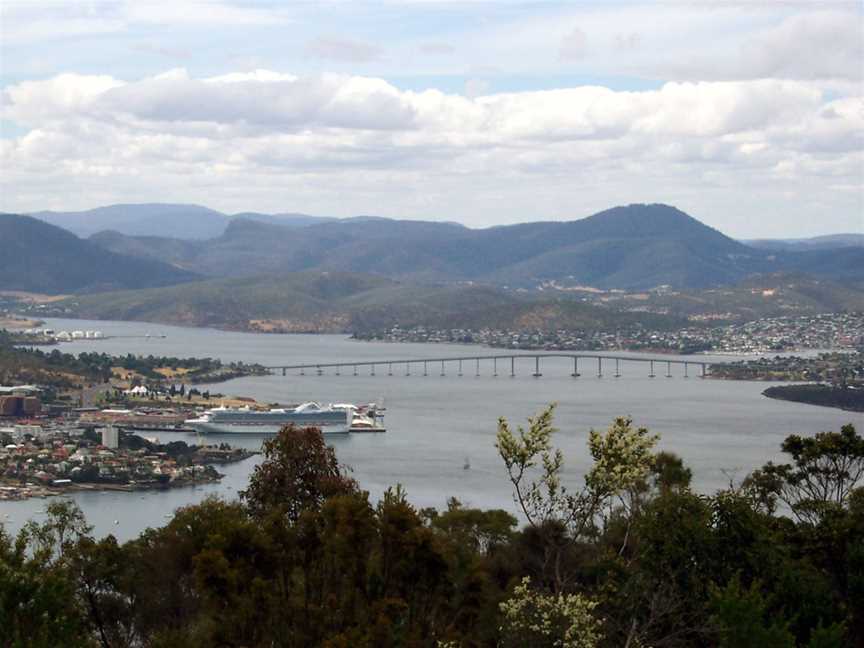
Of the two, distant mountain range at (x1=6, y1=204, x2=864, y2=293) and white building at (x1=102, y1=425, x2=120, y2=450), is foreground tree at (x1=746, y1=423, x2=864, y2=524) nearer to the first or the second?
white building at (x1=102, y1=425, x2=120, y2=450)

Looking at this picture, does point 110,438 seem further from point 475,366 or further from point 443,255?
point 443,255

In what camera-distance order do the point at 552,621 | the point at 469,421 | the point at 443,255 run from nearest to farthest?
the point at 552,621 < the point at 469,421 < the point at 443,255

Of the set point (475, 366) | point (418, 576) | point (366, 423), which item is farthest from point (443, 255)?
point (418, 576)

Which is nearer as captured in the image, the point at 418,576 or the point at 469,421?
the point at 418,576

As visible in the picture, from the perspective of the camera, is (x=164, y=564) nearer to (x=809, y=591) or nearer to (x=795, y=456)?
(x=809, y=591)

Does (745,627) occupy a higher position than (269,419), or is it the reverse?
(745,627)

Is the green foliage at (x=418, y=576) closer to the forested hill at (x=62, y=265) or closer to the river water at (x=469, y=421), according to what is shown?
the river water at (x=469, y=421)
